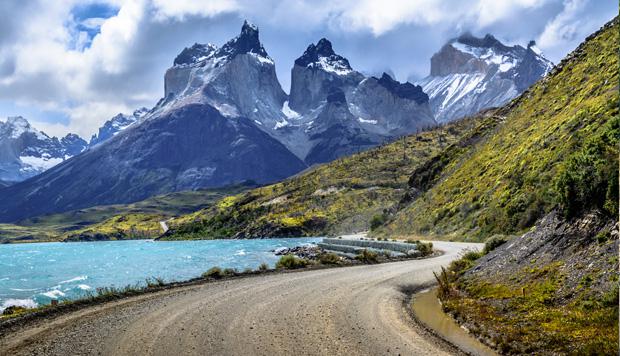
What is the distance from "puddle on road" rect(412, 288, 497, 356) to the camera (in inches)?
658

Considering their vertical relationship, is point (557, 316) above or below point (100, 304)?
below

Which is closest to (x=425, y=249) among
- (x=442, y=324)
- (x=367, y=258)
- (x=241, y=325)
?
(x=367, y=258)

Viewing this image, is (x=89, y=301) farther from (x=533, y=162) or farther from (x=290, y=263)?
(x=533, y=162)

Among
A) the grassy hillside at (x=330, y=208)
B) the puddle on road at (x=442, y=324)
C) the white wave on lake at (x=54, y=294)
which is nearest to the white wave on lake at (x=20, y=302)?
the white wave on lake at (x=54, y=294)

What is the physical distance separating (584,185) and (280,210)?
16674cm

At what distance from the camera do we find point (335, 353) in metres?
15.9

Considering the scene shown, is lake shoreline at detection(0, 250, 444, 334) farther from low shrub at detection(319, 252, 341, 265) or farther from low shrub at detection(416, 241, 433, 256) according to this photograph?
low shrub at detection(416, 241, 433, 256)

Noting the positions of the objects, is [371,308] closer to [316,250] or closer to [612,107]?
[612,107]

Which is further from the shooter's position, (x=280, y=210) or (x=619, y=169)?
(x=280, y=210)

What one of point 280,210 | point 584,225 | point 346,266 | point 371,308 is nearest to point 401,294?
point 371,308

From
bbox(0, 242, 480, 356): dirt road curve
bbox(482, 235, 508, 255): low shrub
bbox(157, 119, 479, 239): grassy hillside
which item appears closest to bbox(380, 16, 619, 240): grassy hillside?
bbox(482, 235, 508, 255): low shrub

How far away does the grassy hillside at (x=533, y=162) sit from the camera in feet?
76.8

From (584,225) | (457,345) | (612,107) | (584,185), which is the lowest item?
(457,345)

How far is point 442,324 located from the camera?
20.4 m
